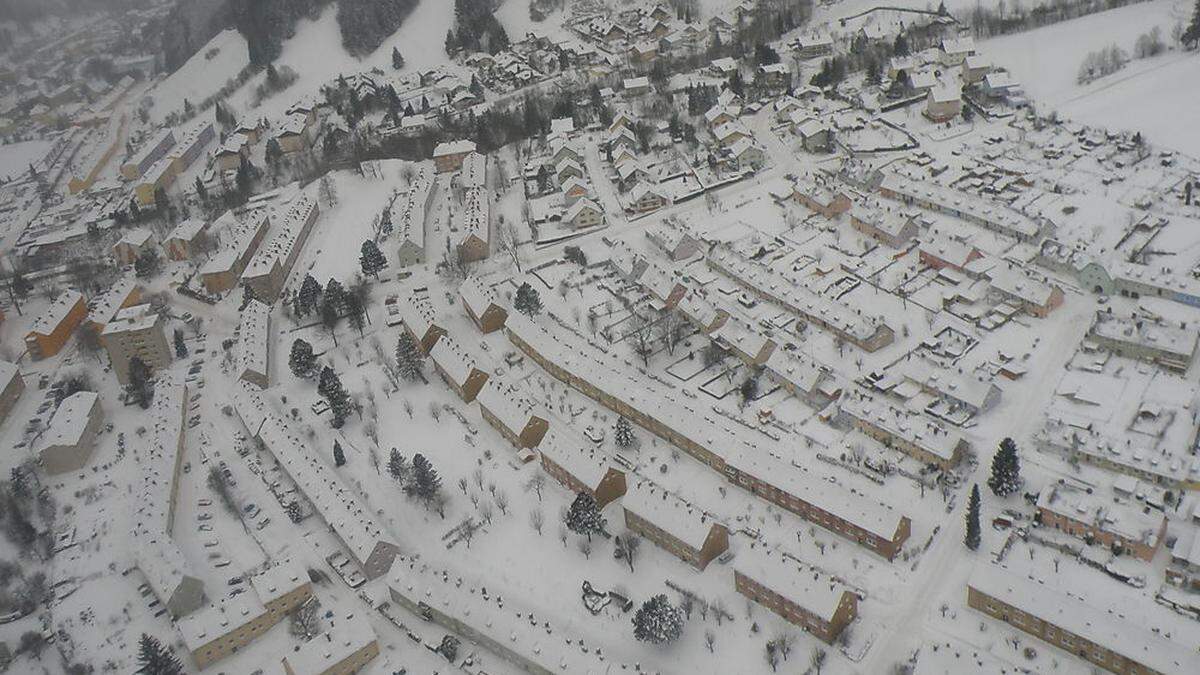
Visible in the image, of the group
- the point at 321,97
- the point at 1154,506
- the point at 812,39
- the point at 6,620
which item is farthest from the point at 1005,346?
the point at 321,97

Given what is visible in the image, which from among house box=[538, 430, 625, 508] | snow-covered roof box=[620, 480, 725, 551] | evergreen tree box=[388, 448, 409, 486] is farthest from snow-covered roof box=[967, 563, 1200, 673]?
evergreen tree box=[388, 448, 409, 486]

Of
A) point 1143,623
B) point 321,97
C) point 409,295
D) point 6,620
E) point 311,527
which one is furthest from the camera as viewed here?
point 321,97

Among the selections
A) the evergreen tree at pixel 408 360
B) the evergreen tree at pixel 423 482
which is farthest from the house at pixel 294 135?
the evergreen tree at pixel 423 482

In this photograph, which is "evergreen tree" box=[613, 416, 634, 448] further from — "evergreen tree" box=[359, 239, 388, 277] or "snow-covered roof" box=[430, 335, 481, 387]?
"evergreen tree" box=[359, 239, 388, 277]

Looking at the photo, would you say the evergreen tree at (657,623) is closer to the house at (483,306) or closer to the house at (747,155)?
the house at (483,306)

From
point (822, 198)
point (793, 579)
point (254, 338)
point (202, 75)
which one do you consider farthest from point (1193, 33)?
point (202, 75)

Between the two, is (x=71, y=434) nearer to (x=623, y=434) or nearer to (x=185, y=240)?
(x=185, y=240)

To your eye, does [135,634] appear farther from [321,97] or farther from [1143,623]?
[321,97]
